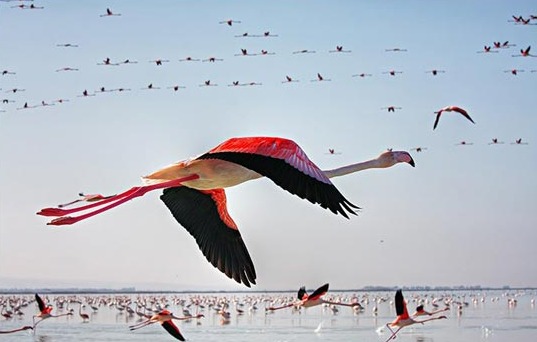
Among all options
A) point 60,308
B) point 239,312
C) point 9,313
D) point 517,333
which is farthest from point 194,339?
point 60,308

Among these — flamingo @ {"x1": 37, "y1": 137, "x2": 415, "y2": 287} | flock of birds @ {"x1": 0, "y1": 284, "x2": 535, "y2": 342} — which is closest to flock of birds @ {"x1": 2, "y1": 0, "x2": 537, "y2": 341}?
flamingo @ {"x1": 37, "y1": 137, "x2": 415, "y2": 287}

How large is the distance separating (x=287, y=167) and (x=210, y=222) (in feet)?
7.65

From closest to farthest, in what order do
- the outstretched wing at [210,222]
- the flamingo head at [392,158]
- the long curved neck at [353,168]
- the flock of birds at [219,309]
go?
1. the long curved neck at [353,168]
2. the flamingo head at [392,158]
3. the outstretched wing at [210,222]
4. the flock of birds at [219,309]

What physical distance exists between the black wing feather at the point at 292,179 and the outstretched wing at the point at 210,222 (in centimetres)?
209

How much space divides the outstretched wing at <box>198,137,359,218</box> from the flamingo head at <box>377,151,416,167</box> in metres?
1.44

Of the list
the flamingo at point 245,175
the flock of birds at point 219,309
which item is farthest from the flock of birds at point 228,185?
the flock of birds at point 219,309

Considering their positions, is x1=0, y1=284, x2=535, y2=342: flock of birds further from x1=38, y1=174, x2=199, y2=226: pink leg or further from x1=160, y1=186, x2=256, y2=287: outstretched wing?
x1=38, y1=174, x2=199, y2=226: pink leg

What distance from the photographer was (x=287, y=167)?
6438 millimetres

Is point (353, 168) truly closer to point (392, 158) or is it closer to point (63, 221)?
point (392, 158)

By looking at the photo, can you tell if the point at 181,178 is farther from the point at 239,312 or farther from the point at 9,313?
the point at 239,312

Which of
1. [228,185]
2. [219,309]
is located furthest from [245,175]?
[219,309]

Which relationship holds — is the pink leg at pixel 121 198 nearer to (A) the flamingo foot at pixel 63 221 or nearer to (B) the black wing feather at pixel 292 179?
(A) the flamingo foot at pixel 63 221

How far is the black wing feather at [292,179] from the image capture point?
630 cm

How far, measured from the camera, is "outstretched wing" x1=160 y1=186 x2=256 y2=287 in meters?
8.42
